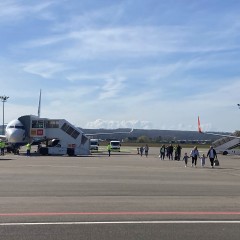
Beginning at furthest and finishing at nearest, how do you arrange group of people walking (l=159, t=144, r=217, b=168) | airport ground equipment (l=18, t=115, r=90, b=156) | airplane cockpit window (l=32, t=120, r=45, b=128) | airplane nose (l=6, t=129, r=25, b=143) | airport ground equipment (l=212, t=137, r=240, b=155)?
airport ground equipment (l=212, t=137, r=240, b=155) < airplane cockpit window (l=32, t=120, r=45, b=128) < airport ground equipment (l=18, t=115, r=90, b=156) < airplane nose (l=6, t=129, r=25, b=143) < group of people walking (l=159, t=144, r=217, b=168)

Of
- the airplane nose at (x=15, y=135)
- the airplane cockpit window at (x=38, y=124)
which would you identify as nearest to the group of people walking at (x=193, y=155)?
the airplane cockpit window at (x=38, y=124)

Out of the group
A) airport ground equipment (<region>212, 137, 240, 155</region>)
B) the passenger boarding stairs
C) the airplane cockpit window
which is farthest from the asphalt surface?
airport ground equipment (<region>212, 137, 240, 155</region>)

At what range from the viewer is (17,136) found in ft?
163

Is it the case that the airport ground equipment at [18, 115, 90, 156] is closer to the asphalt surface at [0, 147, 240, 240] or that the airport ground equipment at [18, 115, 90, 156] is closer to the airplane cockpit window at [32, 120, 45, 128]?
the airplane cockpit window at [32, 120, 45, 128]

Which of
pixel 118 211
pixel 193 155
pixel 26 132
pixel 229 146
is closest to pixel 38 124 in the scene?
pixel 26 132

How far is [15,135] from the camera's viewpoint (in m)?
49.6

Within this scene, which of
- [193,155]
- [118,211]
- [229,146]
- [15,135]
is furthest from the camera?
[229,146]

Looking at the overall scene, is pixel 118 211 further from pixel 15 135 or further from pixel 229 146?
pixel 229 146

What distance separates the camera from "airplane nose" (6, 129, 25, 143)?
49.5m
